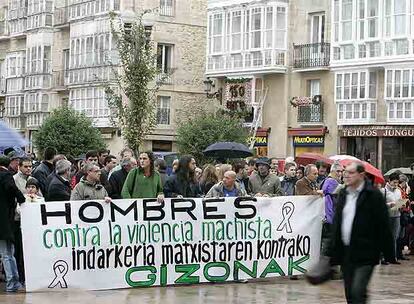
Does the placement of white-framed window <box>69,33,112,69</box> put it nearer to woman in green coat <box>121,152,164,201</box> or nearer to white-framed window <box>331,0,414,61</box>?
white-framed window <box>331,0,414,61</box>

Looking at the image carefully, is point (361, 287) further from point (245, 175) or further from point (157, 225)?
point (245, 175)

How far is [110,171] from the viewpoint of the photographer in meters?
17.9

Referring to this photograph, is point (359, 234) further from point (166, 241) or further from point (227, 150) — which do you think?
point (227, 150)

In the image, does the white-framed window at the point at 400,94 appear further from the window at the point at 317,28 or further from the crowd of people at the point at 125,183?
the crowd of people at the point at 125,183

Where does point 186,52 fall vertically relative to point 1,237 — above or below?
above

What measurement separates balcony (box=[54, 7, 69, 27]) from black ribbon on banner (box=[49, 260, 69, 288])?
4368cm

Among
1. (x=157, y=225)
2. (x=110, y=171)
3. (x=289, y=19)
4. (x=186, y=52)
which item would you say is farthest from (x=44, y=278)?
(x=186, y=52)

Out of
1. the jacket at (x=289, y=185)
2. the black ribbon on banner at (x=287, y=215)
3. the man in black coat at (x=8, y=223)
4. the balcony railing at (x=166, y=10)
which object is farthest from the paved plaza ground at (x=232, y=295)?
the balcony railing at (x=166, y=10)

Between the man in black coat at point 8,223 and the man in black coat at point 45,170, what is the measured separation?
1528mm

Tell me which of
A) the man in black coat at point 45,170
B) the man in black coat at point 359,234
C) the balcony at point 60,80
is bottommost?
the man in black coat at point 359,234

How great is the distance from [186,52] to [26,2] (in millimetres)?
13997

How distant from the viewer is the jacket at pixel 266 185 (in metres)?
17.3

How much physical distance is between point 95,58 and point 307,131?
14.4 meters

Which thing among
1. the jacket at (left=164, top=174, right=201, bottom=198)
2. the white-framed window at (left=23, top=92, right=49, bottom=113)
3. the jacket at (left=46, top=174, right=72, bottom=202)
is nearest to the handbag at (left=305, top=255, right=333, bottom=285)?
the jacket at (left=46, top=174, right=72, bottom=202)
